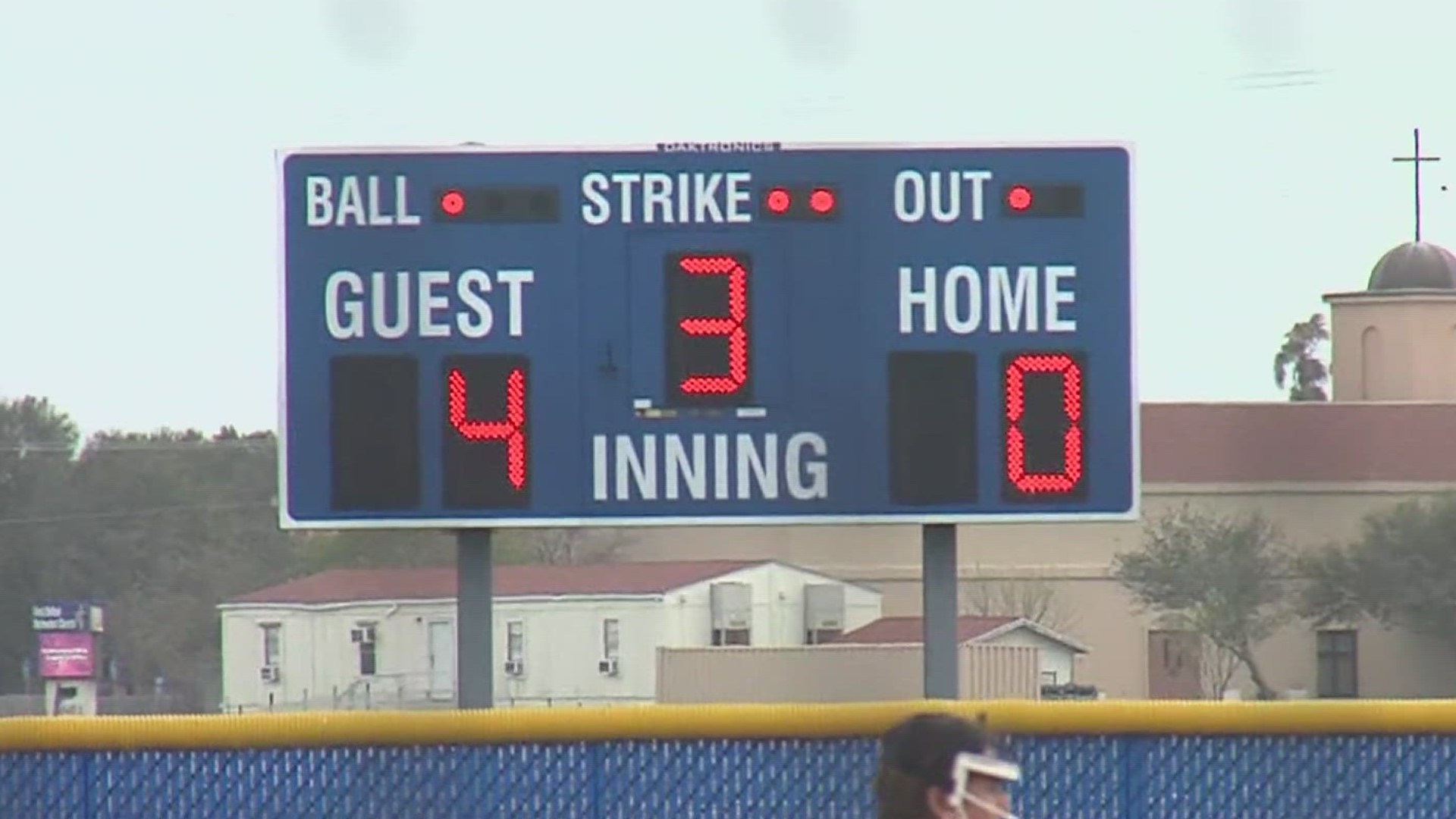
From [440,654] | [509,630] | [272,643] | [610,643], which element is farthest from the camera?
[440,654]

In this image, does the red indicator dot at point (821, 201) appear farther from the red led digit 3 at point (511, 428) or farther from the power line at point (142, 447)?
the power line at point (142, 447)

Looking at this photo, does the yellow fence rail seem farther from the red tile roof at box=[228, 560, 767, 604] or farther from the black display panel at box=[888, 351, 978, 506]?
the red tile roof at box=[228, 560, 767, 604]

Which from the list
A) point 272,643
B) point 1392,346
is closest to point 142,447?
point 272,643

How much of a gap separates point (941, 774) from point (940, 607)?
6042 mm

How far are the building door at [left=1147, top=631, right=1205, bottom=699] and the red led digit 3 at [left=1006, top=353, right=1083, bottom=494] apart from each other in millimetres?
5179

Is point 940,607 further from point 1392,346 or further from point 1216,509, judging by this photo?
point 1392,346

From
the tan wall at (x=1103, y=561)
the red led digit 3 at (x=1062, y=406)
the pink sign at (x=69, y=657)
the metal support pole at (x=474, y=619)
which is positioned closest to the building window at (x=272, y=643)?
the pink sign at (x=69, y=657)

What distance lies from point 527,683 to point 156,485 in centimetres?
414

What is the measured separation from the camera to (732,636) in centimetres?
1526

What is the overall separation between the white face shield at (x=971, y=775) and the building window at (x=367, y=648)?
29.2 feet

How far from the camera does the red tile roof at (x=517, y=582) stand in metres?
14.3

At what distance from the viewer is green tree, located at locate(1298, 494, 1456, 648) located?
15.3 metres

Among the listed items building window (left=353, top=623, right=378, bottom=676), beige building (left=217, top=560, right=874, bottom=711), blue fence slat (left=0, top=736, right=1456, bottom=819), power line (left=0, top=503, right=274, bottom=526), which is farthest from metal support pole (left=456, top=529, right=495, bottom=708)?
power line (left=0, top=503, right=274, bottom=526)

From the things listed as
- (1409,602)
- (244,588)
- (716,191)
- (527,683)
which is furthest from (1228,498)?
(716,191)
